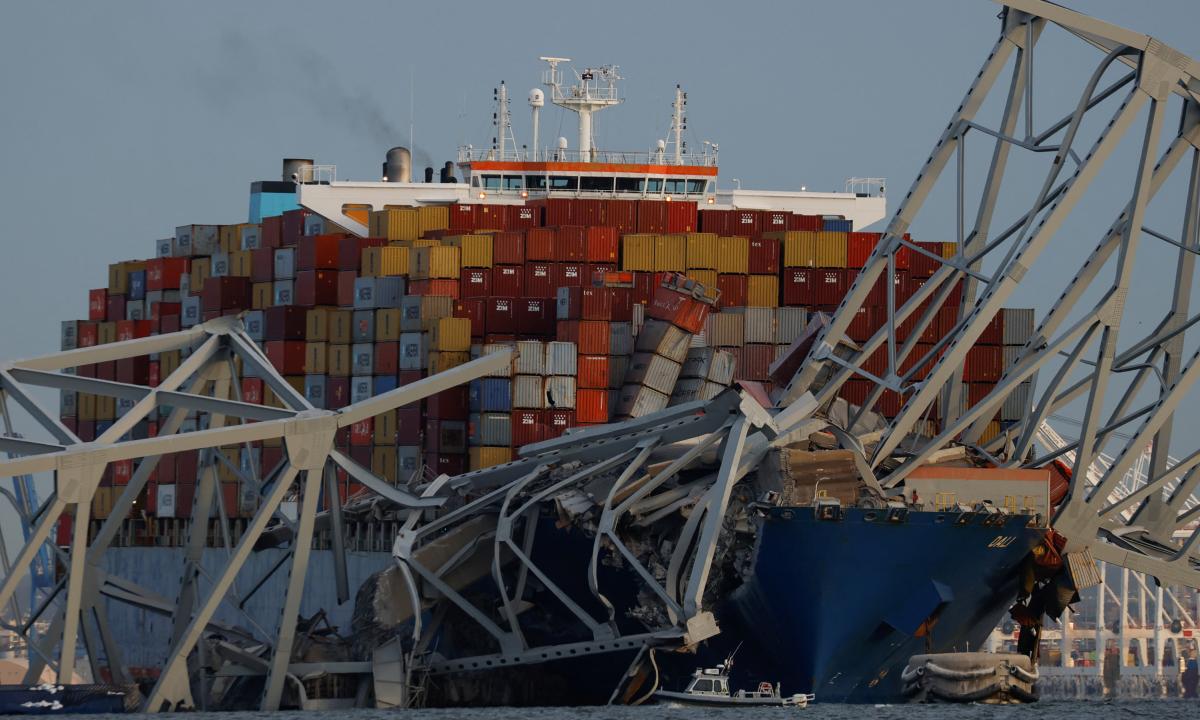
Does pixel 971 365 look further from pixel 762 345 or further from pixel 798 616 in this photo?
pixel 798 616


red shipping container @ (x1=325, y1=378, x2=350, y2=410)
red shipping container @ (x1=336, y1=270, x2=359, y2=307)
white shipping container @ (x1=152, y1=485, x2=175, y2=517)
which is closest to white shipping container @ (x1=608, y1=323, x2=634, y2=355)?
red shipping container @ (x1=325, y1=378, x2=350, y2=410)

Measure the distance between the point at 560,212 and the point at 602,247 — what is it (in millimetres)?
6018

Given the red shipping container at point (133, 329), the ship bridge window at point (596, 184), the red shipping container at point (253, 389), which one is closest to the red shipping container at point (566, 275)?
the red shipping container at point (253, 389)

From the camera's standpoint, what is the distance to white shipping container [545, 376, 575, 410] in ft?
192

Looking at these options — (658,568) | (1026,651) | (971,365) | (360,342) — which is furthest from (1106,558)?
(360,342)

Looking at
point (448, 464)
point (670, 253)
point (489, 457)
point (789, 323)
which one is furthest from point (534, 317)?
point (789, 323)

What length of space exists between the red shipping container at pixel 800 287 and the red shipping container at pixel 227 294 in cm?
2088

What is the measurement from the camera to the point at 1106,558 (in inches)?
1834

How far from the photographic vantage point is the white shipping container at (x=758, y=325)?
61062 mm

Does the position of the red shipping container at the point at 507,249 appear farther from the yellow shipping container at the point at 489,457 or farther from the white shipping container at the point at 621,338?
the yellow shipping container at the point at 489,457

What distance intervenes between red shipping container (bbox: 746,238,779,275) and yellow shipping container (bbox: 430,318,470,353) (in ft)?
28.3

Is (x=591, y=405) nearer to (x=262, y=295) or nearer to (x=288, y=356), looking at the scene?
(x=288, y=356)

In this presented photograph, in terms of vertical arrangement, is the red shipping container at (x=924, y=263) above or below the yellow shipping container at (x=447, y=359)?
above

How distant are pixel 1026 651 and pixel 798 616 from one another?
7067mm
